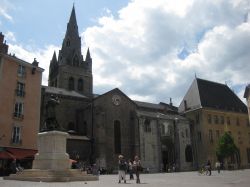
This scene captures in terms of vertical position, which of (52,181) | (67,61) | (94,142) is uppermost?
(67,61)

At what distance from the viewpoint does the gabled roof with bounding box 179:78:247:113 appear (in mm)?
57125

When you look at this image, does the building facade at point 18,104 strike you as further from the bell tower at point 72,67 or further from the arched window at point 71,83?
the arched window at point 71,83

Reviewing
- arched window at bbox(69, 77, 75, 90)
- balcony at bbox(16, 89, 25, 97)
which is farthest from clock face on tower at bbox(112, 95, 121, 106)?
arched window at bbox(69, 77, 75, 90)

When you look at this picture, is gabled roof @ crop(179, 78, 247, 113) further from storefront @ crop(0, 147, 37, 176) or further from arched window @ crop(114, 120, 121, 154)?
storefront @ crop(0, 147, 37, 176)

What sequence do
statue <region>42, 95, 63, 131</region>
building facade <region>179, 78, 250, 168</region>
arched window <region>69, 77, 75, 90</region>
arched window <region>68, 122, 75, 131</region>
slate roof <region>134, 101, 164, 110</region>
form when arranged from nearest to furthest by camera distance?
statue <region>42, 95, 63, 131</region>, arched window <region>68, 122, 75, 131</region>, building facade <region>179, 78, 250, 168</region>, slate roof <region>134, 101, 164, 110</region>, arched window <region>69, 77, 75, 90</region>

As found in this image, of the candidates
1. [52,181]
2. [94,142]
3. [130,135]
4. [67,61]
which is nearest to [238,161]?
[130,135]

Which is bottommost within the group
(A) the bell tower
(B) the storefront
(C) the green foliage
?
(B) the storefront

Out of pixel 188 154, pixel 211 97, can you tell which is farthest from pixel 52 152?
pixel 211 97

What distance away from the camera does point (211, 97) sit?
5891 centimetres

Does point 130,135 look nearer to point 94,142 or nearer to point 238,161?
point 94,142

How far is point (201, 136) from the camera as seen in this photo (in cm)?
5319

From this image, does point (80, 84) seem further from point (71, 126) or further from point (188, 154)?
point (188, 154)

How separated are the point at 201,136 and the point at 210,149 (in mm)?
2584

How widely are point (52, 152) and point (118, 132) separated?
29.9 meters
